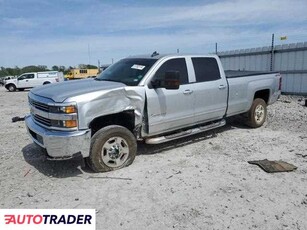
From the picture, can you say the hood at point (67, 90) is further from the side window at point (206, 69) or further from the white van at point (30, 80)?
the white van at point (30, 80)

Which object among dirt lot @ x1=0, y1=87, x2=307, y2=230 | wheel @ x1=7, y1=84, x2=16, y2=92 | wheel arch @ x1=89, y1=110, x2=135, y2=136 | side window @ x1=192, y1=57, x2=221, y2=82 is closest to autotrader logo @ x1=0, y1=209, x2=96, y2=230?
dirt lot @ x1=0, y1=87, x2=307, y2=230

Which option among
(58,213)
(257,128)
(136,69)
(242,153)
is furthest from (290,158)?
(58,213)

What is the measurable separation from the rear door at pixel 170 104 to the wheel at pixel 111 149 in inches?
20.0

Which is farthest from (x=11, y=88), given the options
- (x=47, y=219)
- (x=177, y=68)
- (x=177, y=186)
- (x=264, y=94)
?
(x=47, y=219)

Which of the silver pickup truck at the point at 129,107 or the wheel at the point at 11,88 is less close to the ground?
the silver pickup truck at the point at 129,107

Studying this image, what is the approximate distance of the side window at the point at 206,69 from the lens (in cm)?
604

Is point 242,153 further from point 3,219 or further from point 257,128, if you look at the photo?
point 3,219

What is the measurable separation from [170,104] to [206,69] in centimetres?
140

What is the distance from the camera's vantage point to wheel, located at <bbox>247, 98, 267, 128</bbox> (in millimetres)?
7559

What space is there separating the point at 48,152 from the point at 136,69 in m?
2.20

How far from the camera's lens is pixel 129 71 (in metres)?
5.57

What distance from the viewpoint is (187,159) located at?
5406mm

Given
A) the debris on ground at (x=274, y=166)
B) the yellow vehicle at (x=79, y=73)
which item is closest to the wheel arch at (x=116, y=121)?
the debris on ground at (x=274, y=166)

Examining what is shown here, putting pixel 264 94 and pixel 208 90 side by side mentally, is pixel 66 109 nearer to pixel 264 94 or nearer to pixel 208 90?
pixel 208 90
